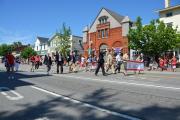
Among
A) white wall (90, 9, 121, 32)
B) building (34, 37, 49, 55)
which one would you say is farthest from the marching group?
building (34, 37, 49, 55)

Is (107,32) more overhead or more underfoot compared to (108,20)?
more underfoot

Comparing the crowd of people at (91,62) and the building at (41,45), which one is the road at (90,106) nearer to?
the crowd of people at (91,62)

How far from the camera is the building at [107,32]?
5294 centimetres

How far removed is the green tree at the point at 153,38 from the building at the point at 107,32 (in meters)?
10.5

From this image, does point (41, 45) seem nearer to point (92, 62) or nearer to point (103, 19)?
point (103, 19)

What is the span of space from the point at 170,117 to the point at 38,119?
124 inches

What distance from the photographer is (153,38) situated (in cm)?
3909

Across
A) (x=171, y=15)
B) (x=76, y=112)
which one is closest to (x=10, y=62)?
(x=76, y=112)

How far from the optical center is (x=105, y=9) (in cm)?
5703

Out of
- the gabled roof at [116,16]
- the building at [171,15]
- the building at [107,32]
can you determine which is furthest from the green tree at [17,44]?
the building at [171,15]

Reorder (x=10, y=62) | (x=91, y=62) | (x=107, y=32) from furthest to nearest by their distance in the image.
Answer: (x=107, y=32) → (x=91, y=62) → (x=10, y=62)

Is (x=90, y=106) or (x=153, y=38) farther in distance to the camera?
(x=153, y=38)

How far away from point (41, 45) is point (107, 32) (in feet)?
118

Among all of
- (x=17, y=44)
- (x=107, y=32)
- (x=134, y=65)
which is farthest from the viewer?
(x=17, y=44)
